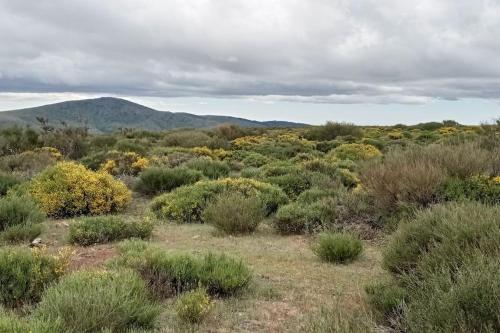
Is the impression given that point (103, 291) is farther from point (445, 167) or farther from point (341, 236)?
point (445, 167)

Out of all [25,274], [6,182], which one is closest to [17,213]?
[6,182]

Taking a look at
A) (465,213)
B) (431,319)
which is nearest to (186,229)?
(465,213)

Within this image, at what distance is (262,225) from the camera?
10.3 m

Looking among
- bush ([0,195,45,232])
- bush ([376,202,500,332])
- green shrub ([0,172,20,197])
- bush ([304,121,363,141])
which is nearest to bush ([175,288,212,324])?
bush ([376,202,500,332])

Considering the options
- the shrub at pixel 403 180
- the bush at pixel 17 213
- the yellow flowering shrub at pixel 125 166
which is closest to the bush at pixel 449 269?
the shrub at pixel 403 180

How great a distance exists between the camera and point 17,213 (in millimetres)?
9531

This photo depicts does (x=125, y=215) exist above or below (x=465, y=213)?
below

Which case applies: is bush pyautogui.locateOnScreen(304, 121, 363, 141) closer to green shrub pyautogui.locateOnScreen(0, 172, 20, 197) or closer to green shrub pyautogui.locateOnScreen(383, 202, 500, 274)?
green shrub pyautogui.locateOnScreen(0, 172, 20, 197)

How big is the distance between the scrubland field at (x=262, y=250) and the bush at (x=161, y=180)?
34mm

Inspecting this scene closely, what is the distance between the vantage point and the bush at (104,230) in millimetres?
8484

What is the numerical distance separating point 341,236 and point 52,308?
452 centimetres

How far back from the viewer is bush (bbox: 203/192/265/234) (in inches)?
368

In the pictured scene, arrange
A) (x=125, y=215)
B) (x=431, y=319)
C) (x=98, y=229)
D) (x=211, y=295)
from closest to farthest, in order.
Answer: (x=431, y=319), (x=211, y=295), (x=98, y=229), (x=125, y=215)

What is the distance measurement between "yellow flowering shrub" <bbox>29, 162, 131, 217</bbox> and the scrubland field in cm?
3
